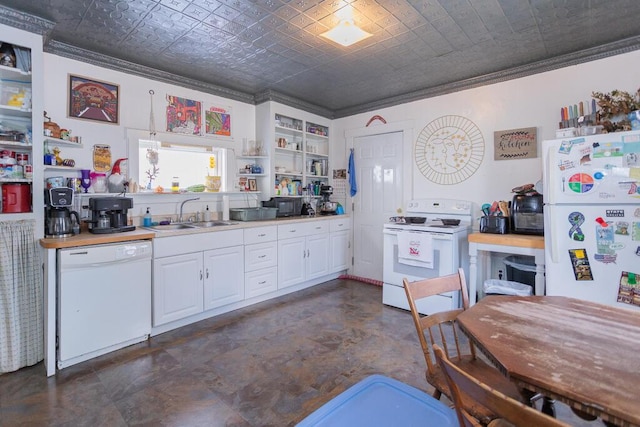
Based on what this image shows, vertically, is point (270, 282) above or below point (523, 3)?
below

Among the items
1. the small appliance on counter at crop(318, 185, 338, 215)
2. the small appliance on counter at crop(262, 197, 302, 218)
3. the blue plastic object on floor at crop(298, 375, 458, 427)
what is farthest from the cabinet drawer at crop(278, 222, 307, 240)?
the blue plastic object on floor at crop(298, 375, 458, 427)

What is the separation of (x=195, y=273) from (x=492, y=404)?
285 cm

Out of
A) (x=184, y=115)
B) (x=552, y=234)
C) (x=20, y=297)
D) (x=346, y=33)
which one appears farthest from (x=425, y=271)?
(x=20, y=297)

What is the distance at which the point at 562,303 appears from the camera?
1.53m

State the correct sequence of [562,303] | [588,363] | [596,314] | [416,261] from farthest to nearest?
1. [416,261]
2. [562,303]
3. [596,314]
4. [588,363]

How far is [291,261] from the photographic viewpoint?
13.2 ft

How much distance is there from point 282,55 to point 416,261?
2.47 metres

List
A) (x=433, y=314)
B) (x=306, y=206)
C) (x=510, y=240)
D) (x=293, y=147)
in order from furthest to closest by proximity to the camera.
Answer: (x=306, y=206)
(x=293, y=147)
(x=510, y=240)
(x=433, y=314)

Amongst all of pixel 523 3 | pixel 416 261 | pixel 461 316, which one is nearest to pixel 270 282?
pixel 416 261

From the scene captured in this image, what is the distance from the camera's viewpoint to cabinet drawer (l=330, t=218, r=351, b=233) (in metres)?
4.58

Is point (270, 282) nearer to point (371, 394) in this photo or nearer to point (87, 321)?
point (87, 321)

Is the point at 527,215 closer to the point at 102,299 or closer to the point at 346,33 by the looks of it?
the point at 346,33

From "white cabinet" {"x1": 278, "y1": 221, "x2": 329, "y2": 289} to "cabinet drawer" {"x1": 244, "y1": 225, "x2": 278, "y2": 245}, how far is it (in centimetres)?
9

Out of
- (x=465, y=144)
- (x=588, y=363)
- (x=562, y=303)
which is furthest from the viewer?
(x=465, y=144)
